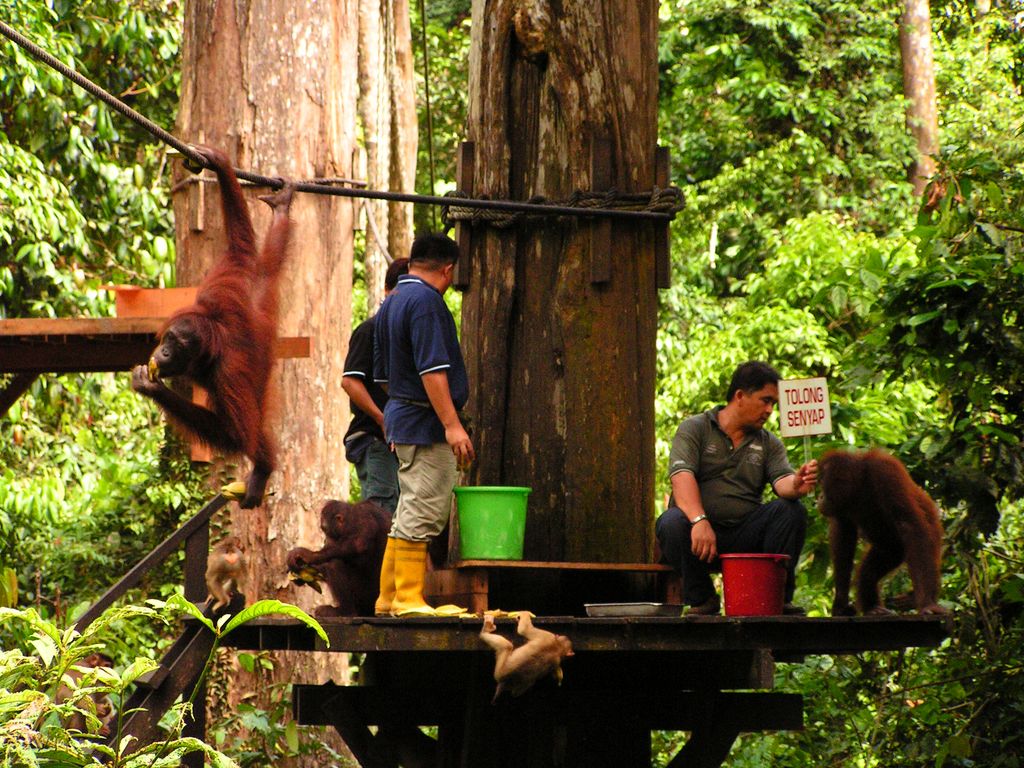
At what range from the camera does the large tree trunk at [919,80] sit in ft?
42.9

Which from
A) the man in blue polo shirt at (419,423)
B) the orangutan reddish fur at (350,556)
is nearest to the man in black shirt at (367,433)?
the orangutan reddish fur at (350,556)

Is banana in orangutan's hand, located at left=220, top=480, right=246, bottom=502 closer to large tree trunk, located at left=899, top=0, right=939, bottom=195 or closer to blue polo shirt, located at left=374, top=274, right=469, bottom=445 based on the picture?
blue polo shirt, located at left=374, top=274, right=469, bottom=445

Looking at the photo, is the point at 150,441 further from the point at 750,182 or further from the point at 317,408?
the point at 750,182

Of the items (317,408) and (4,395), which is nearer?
(4,395)

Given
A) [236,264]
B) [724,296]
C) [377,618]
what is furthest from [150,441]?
[377,618]

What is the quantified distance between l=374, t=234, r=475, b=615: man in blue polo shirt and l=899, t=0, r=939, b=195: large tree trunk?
9.91m

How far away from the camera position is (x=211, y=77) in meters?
6.96

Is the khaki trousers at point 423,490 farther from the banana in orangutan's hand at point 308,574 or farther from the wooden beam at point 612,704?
the wooden beam at point 612,704

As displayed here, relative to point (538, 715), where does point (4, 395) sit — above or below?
above

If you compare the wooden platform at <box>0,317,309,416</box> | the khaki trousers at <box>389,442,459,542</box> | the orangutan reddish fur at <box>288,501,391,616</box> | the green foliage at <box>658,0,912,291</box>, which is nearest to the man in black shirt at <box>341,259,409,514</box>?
the wooden platform at <box>0,317,309,416</box>

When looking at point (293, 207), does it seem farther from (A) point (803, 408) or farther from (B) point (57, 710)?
(B) point (57, 710)

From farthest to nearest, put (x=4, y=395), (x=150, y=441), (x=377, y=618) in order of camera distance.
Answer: (x=150, y=441) → (x=4, y=395) → (x=377, y=618)

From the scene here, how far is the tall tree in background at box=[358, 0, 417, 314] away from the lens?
33.2 ft

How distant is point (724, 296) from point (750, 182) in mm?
1315
